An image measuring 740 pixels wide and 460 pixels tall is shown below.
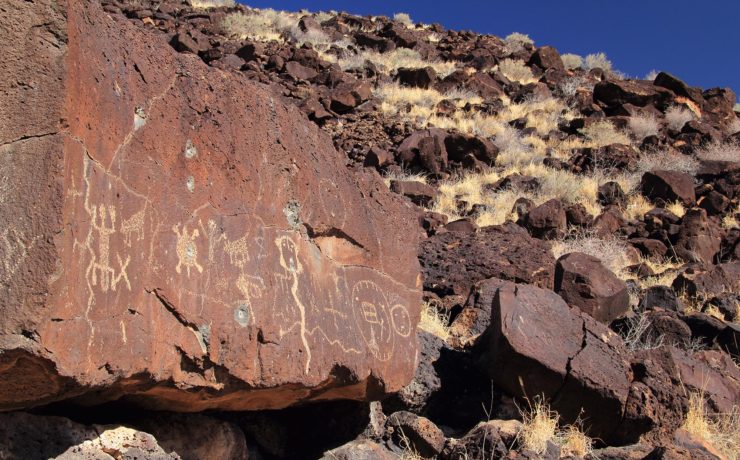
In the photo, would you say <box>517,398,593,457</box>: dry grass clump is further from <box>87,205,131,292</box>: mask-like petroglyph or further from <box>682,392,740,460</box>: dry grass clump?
<box>87,205,131,292</box>: mask-like petroglyph

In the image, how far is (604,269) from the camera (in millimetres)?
8328

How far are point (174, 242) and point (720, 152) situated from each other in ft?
46.1

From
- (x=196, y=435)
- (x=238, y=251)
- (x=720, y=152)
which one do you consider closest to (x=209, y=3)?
(x=720, y=152)

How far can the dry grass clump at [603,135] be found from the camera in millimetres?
16328

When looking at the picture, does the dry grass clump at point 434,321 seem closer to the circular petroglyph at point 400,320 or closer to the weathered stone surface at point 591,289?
the circular petroglyph at point 400,320

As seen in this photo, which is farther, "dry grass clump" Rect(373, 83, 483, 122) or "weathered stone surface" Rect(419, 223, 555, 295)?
"dry grass clump" Rect(373, 83, 483, 122)

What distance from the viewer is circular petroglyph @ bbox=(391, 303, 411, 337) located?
4.93 meters

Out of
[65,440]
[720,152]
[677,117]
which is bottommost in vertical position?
[65,440]

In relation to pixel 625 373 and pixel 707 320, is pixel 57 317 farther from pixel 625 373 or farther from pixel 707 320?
pixel 707 320

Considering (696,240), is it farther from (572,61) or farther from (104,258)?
(572,61)

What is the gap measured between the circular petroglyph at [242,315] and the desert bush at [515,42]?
873 inches

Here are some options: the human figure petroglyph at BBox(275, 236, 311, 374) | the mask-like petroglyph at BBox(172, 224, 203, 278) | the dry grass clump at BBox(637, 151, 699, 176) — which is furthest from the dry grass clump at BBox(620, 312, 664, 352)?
the dry grass clump at BBox(637, 151, 699, 176)

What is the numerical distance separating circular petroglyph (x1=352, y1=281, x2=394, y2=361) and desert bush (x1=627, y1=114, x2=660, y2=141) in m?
13.3

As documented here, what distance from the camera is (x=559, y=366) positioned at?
5.36 metres
